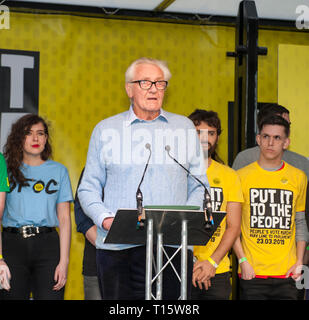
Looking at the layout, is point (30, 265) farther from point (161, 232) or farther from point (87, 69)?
point (87, 69)

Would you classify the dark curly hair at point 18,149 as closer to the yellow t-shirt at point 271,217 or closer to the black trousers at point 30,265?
the black trousers at point 30,265

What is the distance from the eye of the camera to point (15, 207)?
3477 mm

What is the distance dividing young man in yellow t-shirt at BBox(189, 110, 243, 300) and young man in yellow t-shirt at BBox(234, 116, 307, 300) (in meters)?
0.09

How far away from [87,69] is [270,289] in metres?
2.48

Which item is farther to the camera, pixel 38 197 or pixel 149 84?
pixel 38 197

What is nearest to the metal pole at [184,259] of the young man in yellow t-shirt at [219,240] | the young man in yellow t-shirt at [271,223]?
the young man in yellow t-shirt at [219,240]

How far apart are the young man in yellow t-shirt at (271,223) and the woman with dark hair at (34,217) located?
1047mm

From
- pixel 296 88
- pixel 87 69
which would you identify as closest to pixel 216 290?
pixel 296 88

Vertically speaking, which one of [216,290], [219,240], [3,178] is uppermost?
[3,178]

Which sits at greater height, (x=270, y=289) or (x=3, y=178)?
(x=3, y=178)

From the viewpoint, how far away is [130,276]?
2.50m

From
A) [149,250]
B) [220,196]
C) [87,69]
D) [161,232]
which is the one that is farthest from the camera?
[87,69]

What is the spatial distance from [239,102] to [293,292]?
1.47 meters
